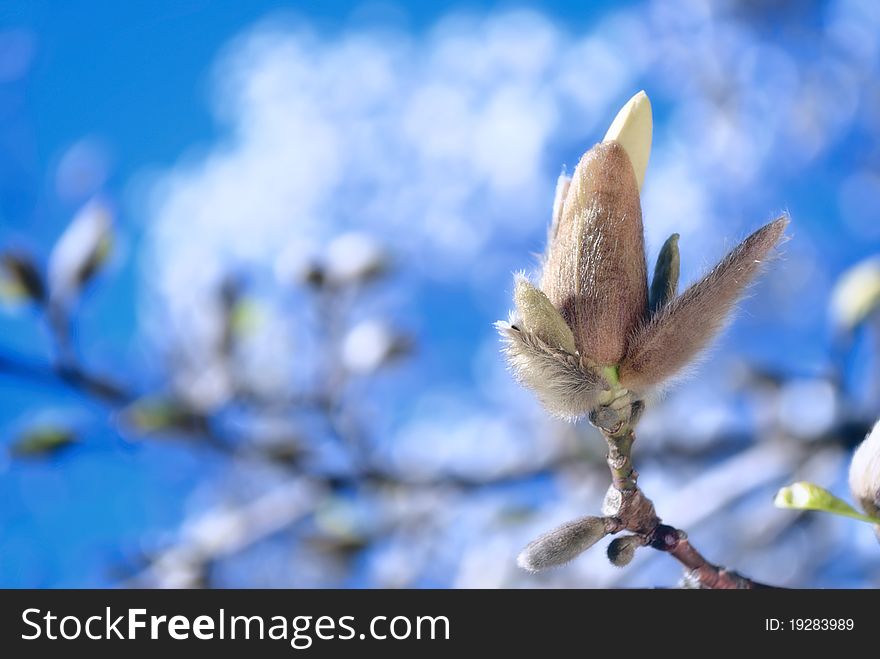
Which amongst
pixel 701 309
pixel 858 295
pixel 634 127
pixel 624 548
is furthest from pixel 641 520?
pixel 858 295

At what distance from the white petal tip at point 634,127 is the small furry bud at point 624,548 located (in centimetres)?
37

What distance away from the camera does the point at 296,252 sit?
7.24 ft

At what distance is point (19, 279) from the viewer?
5.90 ft

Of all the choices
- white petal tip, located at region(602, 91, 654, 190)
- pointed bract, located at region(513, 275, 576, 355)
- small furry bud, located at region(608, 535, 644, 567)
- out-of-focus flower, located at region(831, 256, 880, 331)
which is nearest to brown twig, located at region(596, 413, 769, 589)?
small furry bud, located at region(608, 535, 644, 567)

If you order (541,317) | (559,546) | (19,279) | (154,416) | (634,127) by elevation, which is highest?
(19,279)

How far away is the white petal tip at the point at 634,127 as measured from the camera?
0.85m

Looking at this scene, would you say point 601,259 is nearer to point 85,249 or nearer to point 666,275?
point 666,275

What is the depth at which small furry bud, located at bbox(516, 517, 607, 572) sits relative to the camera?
0.87 metres

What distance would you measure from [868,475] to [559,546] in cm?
33

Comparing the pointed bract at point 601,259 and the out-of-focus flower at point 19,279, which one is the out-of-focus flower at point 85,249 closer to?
the out-of-focus flower at point 19,279

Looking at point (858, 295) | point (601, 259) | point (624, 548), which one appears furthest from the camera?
point (858, 295)

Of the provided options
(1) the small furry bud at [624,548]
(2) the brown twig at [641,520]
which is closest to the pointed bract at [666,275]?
(2) the brown twig at [641,520]

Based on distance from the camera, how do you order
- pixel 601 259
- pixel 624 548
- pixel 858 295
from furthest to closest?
1. pixel 858 295
2. pixel 624 548
3. pixel 601 259

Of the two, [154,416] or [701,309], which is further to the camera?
[154,416]
